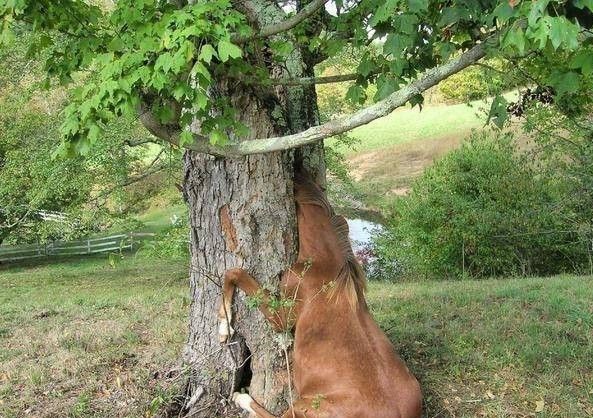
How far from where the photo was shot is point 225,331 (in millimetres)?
4250

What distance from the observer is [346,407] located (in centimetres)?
354

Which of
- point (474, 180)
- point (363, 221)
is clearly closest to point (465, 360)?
point (474, 180)

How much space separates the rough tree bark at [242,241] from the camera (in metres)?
4.11

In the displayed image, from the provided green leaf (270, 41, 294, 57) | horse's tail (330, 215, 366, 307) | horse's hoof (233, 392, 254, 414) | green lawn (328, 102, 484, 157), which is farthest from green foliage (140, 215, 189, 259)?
green lawn (328, 102, 484, 157)

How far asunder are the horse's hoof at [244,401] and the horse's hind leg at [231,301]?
1.32ft

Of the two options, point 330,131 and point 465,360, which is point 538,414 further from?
point 330,131

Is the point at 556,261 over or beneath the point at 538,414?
beneath

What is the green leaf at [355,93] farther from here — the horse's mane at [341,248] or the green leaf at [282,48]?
the horse's mane at [341,248]

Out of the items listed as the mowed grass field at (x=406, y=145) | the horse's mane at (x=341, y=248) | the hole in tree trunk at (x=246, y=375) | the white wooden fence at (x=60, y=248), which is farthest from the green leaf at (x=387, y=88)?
the mowed grass field at (x=406, y=145)

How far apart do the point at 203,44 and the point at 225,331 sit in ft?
6.90

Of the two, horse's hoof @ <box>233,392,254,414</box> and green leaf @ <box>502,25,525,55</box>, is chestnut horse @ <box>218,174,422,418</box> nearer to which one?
horse's hoof @ <box>233,392,254,414</box>

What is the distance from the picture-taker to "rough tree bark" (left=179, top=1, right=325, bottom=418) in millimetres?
4105

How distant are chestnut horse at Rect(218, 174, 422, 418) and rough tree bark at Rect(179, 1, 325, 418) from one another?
12cm

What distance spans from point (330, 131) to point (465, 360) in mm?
2686
